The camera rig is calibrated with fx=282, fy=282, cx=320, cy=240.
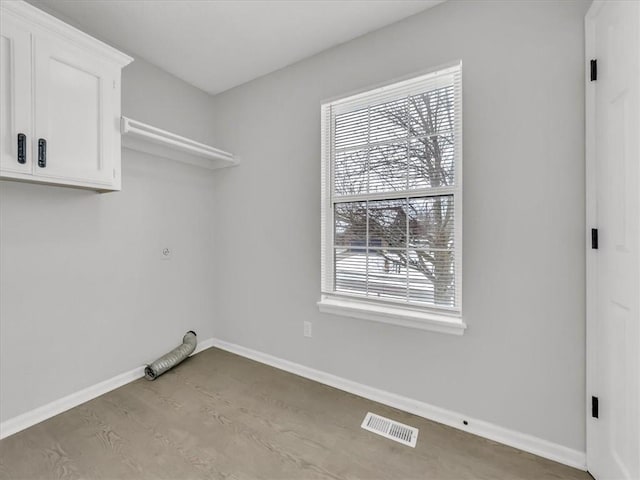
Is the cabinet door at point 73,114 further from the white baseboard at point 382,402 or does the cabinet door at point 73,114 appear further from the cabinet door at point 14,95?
the white baseboard at point 382,402

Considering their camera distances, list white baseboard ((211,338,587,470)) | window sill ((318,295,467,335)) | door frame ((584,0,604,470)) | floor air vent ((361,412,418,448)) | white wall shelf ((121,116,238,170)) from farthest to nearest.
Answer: white wall shelf ((121,116,238,170))
window sill ((318,295,467,335))
floor air vent ((361,412,418,448))
white baseboard ((211,338,587,470))
door frame ((584,0,604,470))

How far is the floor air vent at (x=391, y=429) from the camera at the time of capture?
166 cm

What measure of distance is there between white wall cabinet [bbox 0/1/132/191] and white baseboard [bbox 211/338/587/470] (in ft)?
6.58

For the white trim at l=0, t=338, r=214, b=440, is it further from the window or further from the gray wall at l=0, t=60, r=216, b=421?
the window

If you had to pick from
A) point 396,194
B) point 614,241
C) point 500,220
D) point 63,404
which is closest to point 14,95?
point 63,404

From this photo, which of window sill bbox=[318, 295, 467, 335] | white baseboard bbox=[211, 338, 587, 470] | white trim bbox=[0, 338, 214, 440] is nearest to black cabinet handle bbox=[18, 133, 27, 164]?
white trim bbox=[0, 338, 214, 440]

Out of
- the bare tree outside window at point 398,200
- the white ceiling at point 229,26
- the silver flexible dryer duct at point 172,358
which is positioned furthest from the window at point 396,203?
the silver flexible dryer duct at point 172,358

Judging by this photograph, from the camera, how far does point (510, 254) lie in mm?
1636

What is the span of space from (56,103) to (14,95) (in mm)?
172

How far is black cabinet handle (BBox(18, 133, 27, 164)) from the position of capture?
149 centimetres

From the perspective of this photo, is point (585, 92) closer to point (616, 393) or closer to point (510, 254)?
point (510, 254)

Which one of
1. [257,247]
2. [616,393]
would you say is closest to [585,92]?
[616,393]

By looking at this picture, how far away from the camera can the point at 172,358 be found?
8.11ft

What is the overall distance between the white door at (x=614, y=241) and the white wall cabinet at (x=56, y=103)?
8.86 feet
